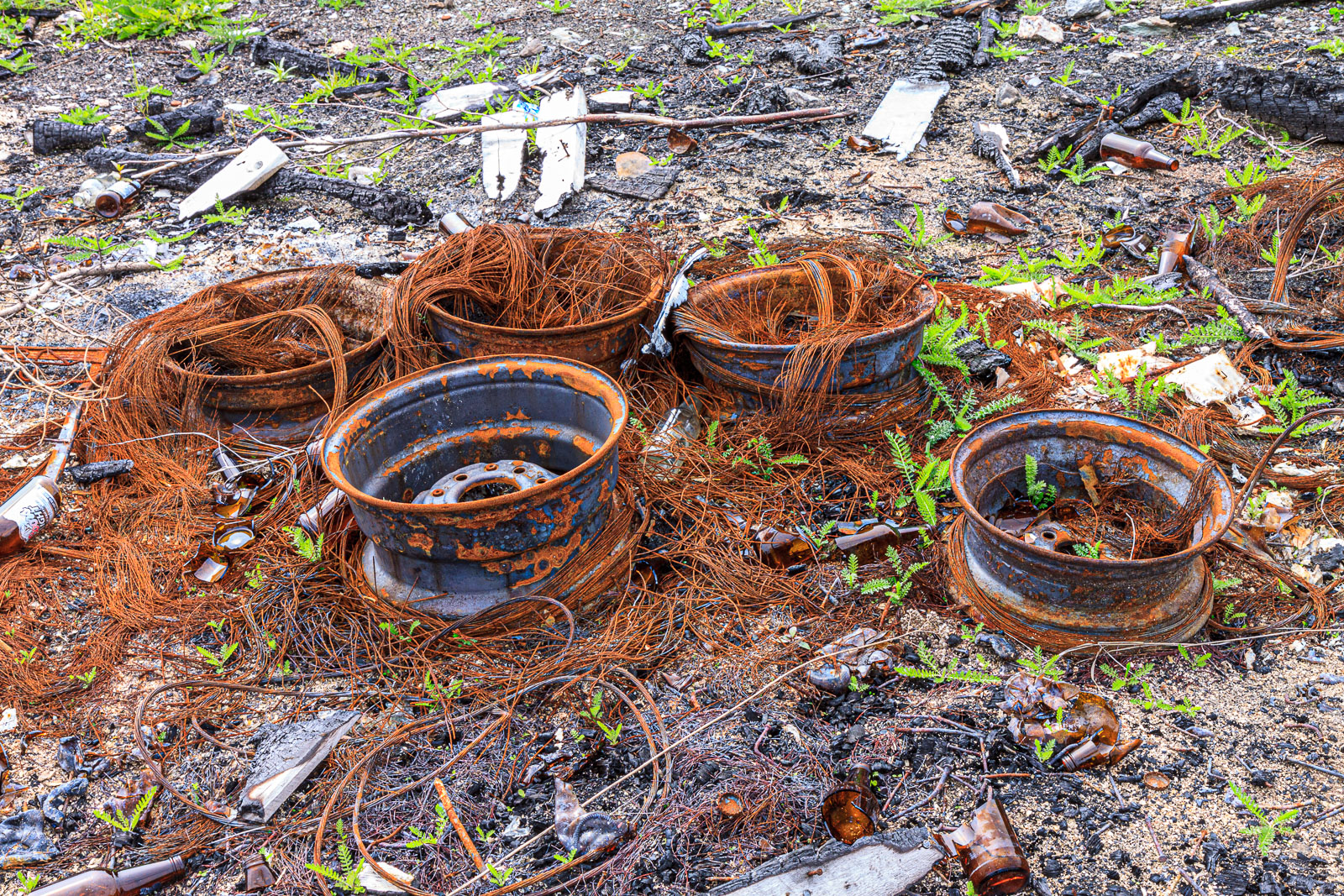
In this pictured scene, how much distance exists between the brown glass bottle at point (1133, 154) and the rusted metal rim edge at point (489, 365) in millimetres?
4663

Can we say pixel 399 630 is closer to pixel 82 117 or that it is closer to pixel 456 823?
pixel 456 823

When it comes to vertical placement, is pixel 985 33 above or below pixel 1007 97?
above

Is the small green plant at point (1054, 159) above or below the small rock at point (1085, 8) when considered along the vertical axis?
below

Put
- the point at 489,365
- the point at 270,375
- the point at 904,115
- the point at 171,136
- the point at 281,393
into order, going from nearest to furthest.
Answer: the point at 489,365 < the point at 270,375 < the point at 281,393 < the point at 904,115 < the point at 171,136

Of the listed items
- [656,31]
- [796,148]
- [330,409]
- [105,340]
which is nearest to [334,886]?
[330,409]

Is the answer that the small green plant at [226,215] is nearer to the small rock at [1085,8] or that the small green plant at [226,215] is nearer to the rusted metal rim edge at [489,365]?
the rusted metal rim edge at [489,365]

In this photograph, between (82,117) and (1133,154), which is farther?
(82,117)

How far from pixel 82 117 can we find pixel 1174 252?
842 centimetres

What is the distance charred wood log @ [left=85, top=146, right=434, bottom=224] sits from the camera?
586 cm

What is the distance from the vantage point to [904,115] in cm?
672

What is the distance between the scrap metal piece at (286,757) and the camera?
8.15ft

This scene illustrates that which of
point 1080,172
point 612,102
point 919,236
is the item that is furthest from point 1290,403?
point 612,102

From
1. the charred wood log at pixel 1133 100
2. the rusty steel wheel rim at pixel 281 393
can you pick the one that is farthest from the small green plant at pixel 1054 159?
the rusty steel wheel rim at pixel 281 393

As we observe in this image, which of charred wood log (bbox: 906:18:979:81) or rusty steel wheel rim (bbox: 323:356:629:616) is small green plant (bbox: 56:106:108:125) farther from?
charred wood log (bbox: 906:18:979:81)
